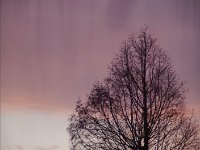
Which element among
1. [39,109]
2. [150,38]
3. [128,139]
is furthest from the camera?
[39,109]

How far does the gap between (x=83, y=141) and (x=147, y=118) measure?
1.59m

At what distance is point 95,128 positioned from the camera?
40.8ft

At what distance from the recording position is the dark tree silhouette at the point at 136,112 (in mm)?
12195

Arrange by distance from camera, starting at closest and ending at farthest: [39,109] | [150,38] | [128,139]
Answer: [128,139] → [150,38] → [39,109]

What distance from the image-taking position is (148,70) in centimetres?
1270

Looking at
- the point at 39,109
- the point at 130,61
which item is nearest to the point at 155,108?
the point at 130,61

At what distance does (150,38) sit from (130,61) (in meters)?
0.79

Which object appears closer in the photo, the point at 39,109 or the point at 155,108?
the point at 155,108

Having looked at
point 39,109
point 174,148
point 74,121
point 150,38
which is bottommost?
point 174,148

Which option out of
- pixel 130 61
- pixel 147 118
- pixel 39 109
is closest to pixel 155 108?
pixel 147 118

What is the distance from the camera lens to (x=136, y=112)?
12305mm

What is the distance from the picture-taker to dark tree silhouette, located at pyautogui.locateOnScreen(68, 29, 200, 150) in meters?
12.2

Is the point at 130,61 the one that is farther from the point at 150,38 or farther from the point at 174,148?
the point at 174,148

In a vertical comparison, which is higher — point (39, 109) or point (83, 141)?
point (39, 109)
